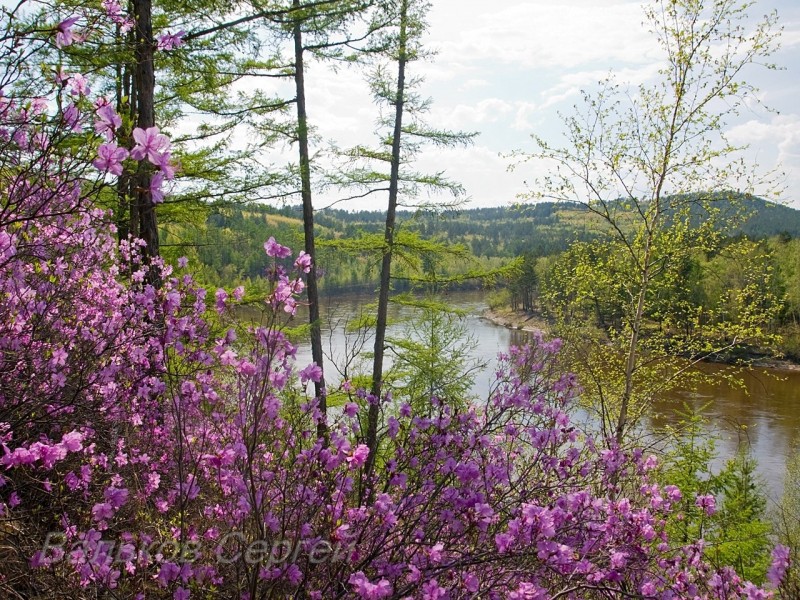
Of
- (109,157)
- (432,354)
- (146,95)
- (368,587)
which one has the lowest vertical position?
(432,354)

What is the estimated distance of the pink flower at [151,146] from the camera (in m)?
1.63

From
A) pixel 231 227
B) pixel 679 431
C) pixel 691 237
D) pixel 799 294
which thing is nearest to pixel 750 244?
pixel 691 237

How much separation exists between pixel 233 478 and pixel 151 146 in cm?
137

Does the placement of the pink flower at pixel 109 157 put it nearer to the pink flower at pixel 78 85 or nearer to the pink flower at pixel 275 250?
the pink flower at pixel 78 85

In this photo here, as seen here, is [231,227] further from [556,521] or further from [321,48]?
[556,521]

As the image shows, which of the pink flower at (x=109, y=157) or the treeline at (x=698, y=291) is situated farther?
the treeline at (x=698, y=291)

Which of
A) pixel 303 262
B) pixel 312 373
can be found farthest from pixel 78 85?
pixel 312 373

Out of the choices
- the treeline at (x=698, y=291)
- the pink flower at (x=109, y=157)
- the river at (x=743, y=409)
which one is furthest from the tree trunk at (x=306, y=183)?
the pink flower at (x=109, y=157)

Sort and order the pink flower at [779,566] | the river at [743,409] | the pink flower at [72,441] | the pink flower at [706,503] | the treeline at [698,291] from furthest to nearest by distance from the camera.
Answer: the river at [743,409] → the treeline at [698,291] → the pink flower at [706,503] → the pink flower at [779,566] → the pink flower at [72,441]

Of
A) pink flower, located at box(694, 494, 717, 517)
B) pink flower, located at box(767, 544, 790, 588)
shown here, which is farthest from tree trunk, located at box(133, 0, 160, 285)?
pink flower, located at box(767, 544, 790, 588)

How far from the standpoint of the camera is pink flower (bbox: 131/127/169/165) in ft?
5.36

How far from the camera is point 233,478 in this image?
233 cm

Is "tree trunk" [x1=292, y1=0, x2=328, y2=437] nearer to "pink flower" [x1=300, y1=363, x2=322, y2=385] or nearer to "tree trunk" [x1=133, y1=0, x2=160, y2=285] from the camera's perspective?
"tree trunk" [x1=133, y1=0, x2=160, y2=285]

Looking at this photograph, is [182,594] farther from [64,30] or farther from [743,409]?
[743,409]
